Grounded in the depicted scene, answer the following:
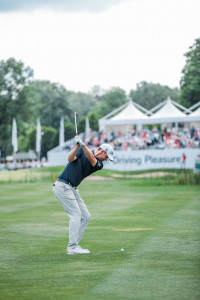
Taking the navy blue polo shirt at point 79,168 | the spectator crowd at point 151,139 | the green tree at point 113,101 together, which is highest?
the green tree at point 113,101

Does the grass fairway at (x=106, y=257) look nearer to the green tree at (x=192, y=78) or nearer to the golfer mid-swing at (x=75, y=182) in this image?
the golfer mid-swing at (x=75, y=182)

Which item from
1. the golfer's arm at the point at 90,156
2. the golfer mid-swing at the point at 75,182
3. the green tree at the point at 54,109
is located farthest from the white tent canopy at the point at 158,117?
the green tree at the point at 54,109

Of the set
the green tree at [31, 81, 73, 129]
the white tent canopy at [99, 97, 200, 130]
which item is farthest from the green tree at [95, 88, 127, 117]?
the white tent canopy at [99, 97, 200, 130]

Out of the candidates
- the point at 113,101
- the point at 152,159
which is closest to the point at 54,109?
the point at 113,101

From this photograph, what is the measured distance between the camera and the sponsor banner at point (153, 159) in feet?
151

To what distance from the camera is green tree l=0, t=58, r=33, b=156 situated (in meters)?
94.3

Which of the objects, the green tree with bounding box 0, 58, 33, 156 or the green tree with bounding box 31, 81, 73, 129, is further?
the green tree with bounding box 31, 81, 73, 129

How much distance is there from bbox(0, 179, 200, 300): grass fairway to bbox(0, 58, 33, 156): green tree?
242 feet

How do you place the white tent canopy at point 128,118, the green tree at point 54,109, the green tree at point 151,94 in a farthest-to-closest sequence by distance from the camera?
the green tree at point 151,94, the green tree at point 54,109, the white tent canopy at point 128,118

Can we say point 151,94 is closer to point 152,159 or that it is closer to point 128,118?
point 128,118

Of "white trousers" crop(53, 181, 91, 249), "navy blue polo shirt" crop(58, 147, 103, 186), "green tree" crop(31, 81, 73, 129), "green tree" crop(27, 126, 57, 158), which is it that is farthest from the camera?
"green tree" crop(31, 81, 73, 129)

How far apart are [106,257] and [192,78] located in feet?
211

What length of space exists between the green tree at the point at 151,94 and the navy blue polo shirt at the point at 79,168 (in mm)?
103826

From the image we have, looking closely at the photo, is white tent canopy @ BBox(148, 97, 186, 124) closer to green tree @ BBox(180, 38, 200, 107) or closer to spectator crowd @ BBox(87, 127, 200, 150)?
spectator crowd @ BBox(87, 127, 200, 150)
